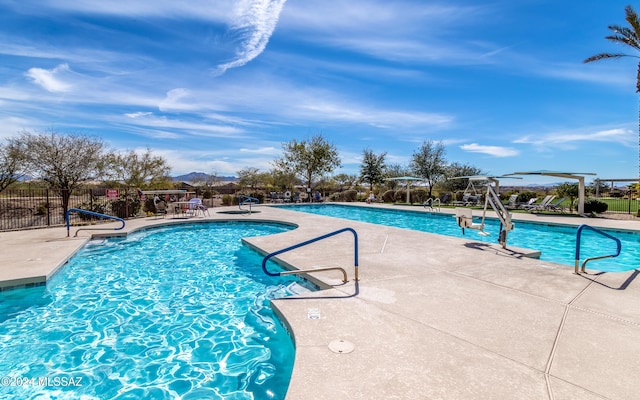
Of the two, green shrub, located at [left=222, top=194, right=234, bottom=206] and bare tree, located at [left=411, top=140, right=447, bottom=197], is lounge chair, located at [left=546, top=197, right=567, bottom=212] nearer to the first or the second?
bare tree, located at [left=411, top=140, right=447, bottom=197]

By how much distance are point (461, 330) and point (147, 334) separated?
374cm

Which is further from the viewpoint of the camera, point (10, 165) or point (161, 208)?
point (10, 165)

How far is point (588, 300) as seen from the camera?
3727 millimetres

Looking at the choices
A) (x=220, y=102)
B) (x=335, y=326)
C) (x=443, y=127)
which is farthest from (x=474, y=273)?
(x=443, y=127)

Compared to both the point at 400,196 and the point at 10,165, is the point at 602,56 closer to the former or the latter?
the point at 400,196

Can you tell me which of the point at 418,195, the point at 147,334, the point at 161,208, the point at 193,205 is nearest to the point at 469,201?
the point at 418,195

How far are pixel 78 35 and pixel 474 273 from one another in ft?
43.9

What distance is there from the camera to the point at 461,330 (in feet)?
9.63

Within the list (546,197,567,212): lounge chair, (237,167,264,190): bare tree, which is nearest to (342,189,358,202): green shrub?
(237,167,264,190): bare tree

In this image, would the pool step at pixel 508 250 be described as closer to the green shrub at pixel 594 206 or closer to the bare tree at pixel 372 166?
the green shrub at pixel 594 206

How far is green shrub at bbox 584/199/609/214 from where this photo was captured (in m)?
14.3

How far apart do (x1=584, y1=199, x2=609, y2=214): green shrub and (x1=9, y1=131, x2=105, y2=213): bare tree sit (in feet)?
82.6

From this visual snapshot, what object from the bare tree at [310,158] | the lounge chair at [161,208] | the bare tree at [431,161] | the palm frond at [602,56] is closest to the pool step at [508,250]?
the lounge chair at [161,208]

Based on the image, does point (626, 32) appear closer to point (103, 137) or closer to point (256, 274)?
point (256, 274)
